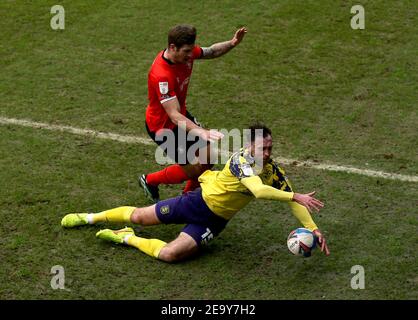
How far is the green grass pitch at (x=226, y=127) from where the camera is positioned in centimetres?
789

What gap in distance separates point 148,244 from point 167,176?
3.71 ft

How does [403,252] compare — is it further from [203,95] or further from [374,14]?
[374,14]

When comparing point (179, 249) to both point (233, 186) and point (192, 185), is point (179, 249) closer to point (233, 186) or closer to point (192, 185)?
point (233, 186)

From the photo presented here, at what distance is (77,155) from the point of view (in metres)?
10.1

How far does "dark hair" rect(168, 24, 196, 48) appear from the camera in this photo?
27.4 ft

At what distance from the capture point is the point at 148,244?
8188 millimetres

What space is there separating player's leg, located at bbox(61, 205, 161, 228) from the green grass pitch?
0.10 meters

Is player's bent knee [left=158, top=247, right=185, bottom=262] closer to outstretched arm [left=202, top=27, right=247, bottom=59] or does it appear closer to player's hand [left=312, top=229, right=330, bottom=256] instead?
player's hand [left=312, top=229, right=330, bottom=256]

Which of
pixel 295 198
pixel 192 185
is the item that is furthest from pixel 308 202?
pixel 192 185

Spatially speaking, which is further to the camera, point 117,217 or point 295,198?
point 117,217

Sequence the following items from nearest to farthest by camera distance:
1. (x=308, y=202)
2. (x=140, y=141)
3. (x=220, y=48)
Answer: (x=308, y=202)
(x=220, y=48)
(x=140, y=141)

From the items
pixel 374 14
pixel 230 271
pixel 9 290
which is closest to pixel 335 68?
pixel 374 14

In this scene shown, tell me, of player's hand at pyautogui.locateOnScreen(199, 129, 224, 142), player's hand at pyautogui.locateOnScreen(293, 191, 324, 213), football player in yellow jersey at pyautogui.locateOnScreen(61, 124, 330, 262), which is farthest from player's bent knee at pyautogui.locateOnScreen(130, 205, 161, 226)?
player's hand at pyautogui.locateOnScreen(293, 191, 324, 213)

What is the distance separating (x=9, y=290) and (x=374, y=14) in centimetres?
802
